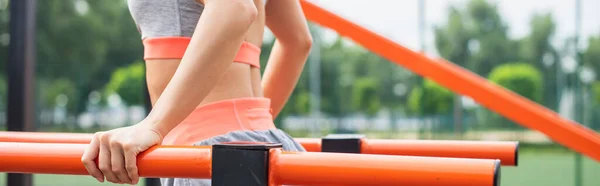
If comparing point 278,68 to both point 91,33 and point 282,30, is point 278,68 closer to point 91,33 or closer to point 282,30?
point 282,30

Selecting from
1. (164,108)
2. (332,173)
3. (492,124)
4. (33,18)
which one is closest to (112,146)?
(164,108)

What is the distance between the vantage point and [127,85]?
8.14 metres

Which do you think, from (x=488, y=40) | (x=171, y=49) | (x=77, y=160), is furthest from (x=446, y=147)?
(x=488, y=40)

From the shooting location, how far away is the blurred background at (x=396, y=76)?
6.24m

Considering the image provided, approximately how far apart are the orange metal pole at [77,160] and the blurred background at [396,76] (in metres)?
4.53

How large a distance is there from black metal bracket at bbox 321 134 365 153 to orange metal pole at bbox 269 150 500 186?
0.39 m

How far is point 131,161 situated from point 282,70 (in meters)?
0.46

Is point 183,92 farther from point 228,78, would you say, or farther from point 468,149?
point 468,149

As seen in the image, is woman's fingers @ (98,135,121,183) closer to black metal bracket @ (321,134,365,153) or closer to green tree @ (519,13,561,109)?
black metal bracket @ (321,134,365,153)

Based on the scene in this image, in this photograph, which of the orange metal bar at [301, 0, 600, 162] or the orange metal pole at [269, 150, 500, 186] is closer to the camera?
the orange metal pole at [269, 150, 500, 186]

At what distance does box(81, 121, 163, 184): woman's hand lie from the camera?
634 millimetres

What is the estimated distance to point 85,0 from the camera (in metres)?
9.55

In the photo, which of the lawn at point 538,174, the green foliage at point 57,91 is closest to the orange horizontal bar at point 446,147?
the lawn at point 538,174

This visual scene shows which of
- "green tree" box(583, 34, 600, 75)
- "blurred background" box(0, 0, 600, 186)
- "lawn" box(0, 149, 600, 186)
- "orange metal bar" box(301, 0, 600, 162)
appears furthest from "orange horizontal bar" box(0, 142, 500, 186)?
"green tree" box(583, 34, 600, 75)
